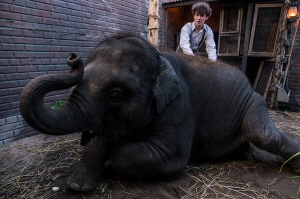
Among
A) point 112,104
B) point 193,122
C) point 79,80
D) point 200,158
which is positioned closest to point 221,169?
point 200,158

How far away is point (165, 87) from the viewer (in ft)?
7.15

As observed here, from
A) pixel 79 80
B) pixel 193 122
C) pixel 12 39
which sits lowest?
pixel 193 122

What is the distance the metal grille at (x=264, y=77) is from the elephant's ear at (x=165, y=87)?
16.7 feet

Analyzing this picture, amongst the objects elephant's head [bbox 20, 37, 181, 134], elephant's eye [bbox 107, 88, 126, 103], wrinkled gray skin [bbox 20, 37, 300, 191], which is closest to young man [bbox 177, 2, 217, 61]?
wrinkled gray skin [bbox 20, 37, 300, 191]

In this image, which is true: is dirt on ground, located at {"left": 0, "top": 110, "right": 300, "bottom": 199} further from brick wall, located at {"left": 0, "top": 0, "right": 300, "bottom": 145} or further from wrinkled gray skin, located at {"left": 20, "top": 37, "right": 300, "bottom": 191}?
brick wall, located at {"left": 0, "top": 0, "right": 300, "bottom": 145}

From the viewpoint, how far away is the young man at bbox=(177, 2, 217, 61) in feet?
15.1

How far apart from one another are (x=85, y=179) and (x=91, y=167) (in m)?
0.13

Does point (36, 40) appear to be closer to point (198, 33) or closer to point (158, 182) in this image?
point (198, 33)

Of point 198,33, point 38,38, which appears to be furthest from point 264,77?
point 38,38

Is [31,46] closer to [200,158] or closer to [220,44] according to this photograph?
[200,158]

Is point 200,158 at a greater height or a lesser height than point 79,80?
lesser

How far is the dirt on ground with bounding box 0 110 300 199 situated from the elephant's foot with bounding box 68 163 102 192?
52 mm

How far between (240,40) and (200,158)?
5267 mm

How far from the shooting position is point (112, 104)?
1.96 meters
